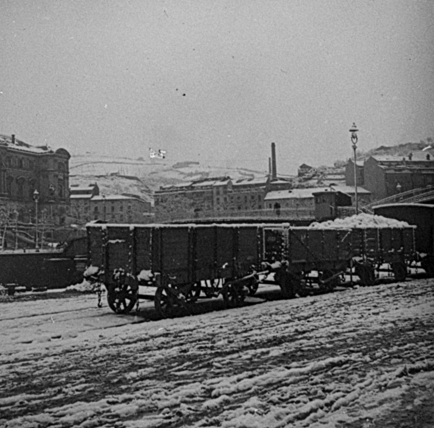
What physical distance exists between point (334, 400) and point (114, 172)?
3.88 metres

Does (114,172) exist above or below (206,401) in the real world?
above

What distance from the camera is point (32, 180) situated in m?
4.91

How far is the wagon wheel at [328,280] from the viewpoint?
403 inches

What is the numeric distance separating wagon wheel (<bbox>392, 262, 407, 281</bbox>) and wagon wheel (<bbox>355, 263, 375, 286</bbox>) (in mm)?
1236

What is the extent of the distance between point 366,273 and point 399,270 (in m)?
1.46

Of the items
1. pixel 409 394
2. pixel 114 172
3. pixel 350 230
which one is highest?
pixel 114 172

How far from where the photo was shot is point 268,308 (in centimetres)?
805

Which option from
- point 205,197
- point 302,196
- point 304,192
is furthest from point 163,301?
point 302,196

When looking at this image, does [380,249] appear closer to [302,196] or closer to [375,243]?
[375,243]

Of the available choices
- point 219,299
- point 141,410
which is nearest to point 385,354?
point 141,410

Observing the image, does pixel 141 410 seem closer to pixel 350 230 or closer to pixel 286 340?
pixel 286 340

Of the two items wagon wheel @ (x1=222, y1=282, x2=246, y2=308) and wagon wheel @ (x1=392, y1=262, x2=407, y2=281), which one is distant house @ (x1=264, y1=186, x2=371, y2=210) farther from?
wagon wheel @ (x1=222, y1=282, x2=246, y2=308)

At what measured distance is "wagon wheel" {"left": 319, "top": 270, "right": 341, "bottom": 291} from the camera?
10.2 m

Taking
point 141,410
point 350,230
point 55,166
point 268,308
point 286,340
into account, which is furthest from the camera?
point 350,230
